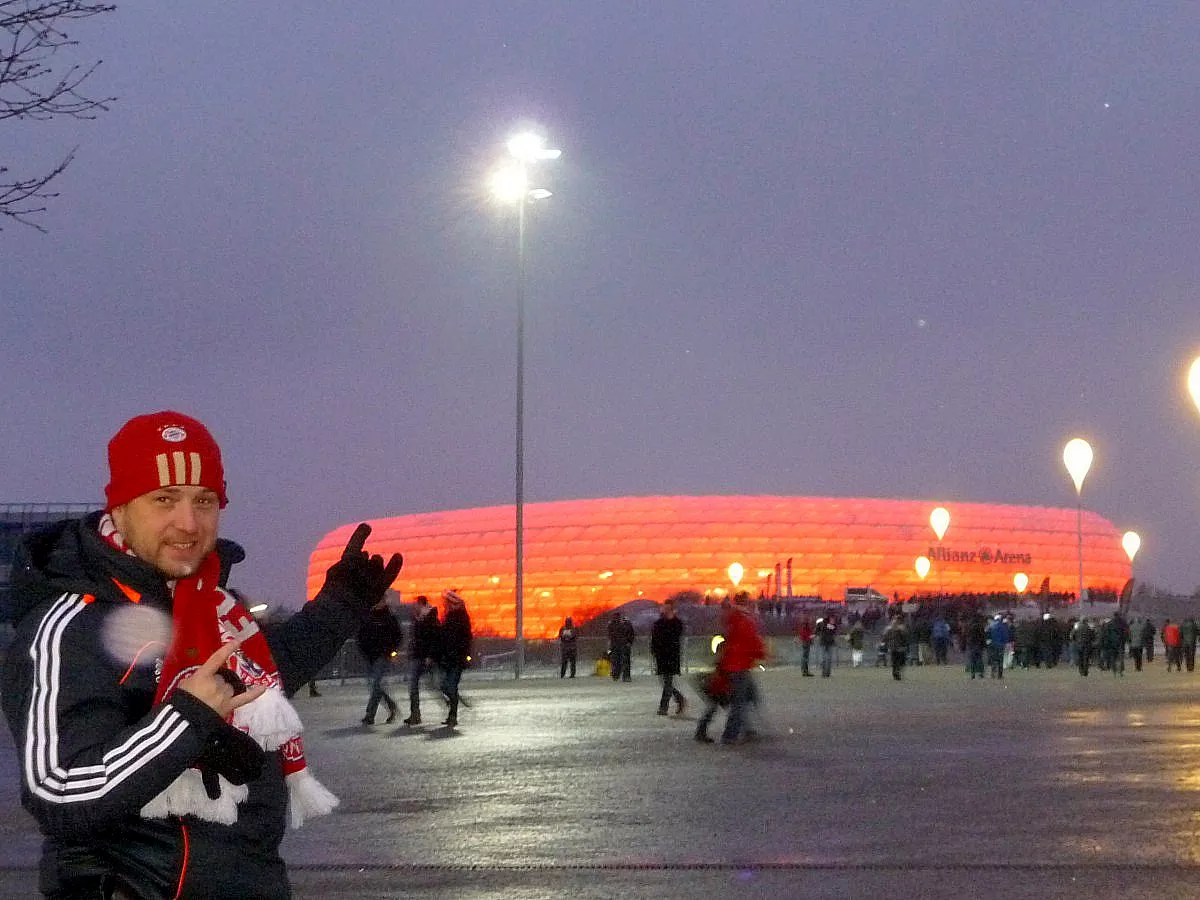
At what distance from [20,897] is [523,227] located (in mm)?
34368

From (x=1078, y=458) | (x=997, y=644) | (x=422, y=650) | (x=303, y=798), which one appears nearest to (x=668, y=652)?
(x=422, y=650)

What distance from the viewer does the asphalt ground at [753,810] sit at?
8734 mm

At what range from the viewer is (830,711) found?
78.0 feet

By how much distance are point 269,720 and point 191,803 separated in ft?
0.70

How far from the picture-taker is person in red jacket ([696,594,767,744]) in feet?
58.7

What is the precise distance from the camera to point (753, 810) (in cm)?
1175

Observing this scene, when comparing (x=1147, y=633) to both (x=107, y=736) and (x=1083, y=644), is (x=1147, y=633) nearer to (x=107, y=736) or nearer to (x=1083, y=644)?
(x=1083, y=644)

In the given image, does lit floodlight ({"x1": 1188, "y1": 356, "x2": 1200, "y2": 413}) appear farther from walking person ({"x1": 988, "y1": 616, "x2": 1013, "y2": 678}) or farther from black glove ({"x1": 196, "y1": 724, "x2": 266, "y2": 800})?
black glove ({"x1": 196, "y1": 724, "x2": 266, "y2": 800})

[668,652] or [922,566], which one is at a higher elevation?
[922,566]

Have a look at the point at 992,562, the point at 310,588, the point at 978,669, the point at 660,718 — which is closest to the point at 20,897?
the point at 660,718

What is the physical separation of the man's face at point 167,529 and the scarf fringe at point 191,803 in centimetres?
41

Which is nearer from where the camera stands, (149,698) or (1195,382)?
(149,698)

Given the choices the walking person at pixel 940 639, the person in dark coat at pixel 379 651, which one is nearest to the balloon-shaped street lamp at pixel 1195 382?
the person in dark coat at pixel 379 651

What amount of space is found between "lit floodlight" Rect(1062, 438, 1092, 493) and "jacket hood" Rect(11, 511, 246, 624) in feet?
209
